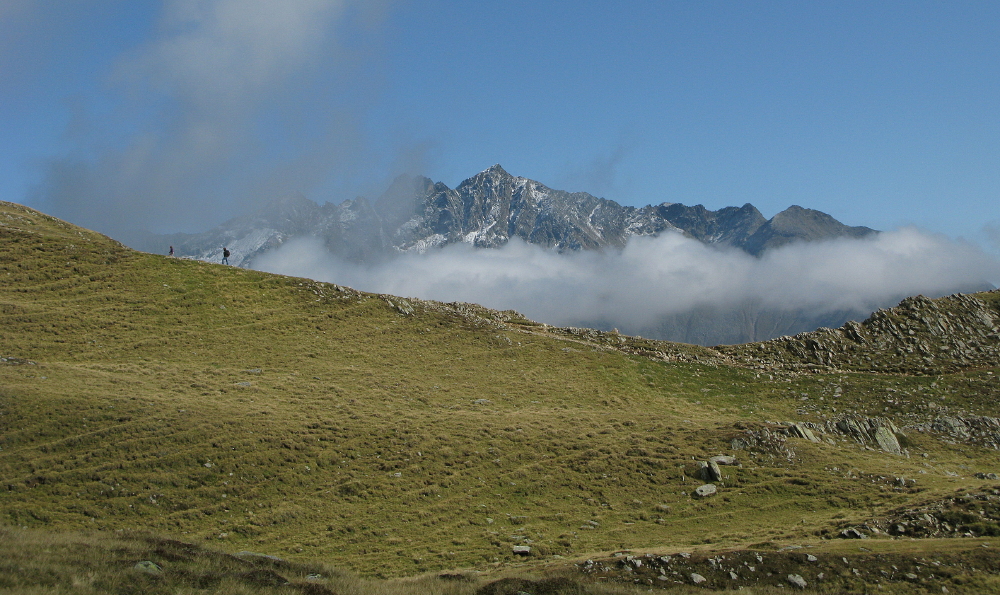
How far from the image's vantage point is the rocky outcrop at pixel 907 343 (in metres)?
62.6

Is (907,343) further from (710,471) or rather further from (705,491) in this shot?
(705,491)

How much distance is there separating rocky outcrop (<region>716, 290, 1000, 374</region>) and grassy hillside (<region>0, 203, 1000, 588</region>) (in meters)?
1.10

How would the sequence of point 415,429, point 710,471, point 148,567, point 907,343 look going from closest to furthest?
1. point 148,567
2. point 710,471
3. point 415,429
4. point 907,343

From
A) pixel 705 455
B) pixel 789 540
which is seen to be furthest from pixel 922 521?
pixel 705 455

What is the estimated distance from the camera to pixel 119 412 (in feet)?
129

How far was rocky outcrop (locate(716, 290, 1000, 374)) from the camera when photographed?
62625mm

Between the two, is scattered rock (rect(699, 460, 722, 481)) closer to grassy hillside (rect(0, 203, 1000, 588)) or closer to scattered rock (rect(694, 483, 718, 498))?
grassy hillside (rect(0, 203, 1000, 588))

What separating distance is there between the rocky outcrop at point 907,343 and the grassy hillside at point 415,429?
1.10 meters

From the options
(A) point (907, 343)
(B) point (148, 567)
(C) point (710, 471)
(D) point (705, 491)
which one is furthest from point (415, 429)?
(A) point (907, 343)

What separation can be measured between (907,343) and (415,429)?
52855 mm

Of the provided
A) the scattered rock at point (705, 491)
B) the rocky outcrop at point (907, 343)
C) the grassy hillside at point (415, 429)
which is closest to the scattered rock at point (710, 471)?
the grassy hillside at point (415, 429)

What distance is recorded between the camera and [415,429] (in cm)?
4350

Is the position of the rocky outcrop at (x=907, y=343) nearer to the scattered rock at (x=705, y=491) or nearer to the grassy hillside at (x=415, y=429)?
the grassy hillside at (x=415, y=429)

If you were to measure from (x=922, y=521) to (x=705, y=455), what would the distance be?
13808mm
